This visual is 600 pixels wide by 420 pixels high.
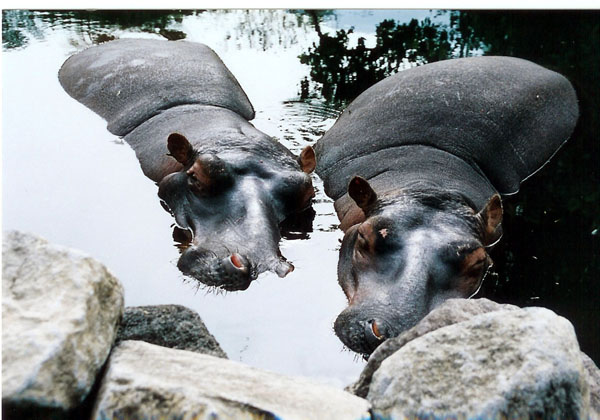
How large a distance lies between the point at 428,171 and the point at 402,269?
65.2 inches

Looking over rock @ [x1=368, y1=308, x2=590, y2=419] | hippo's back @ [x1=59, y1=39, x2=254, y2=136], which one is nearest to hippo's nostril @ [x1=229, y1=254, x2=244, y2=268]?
rock @ [x1=368, y1=308, x2=590, y2=419]

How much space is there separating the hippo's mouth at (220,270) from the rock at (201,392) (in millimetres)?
1513

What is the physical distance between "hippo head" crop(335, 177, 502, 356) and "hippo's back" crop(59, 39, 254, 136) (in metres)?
2.52

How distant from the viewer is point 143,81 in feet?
24.8

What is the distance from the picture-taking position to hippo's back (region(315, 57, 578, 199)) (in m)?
6.72

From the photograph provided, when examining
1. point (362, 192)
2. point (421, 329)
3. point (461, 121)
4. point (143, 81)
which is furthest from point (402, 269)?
point (143, 81)

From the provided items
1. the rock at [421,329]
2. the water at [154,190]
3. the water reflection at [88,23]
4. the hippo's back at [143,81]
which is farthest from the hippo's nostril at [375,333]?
the hippo's back at [143,81]

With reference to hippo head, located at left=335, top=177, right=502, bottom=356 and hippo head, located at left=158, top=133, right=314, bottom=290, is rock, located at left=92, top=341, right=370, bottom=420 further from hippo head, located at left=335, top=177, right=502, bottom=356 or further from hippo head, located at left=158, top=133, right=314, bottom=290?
hippo head, located at left=158, top=133, right=314, bottom=290

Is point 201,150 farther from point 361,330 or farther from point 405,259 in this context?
point 361,330

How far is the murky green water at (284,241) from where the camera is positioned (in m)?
4.72

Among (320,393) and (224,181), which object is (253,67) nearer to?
(224,181)

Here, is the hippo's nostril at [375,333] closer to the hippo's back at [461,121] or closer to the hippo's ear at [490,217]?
the hippo's ear at [490,217]

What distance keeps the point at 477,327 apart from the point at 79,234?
3.02 meters
